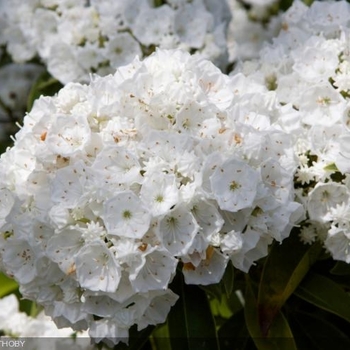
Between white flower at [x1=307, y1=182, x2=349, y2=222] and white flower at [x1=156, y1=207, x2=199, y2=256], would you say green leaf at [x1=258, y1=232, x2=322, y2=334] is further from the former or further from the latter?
white flower at [x1=156, y1=207, x2=199, y2=256]

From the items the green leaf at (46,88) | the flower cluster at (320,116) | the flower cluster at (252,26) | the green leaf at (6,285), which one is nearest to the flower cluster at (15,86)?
the green leaf at (46,88)

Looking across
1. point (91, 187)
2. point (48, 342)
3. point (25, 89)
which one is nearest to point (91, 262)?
point (91, 187)

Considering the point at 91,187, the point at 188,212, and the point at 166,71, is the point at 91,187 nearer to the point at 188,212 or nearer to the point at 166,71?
the point at 188,212

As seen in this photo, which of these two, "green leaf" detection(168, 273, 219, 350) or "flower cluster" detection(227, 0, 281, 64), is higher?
"green leaf" detection(168, 273, 219, 350)

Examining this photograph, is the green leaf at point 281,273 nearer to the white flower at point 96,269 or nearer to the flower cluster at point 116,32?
the white flower at point 96,269

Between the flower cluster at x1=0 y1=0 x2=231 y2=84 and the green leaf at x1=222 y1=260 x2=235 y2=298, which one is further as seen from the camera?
the flower cluster at x1=0 y1=0 x2=231 y2=84

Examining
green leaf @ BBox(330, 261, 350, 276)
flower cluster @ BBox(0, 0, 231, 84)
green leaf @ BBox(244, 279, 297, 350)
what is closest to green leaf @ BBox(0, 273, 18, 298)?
flower cluster @ BBox(0, 0, 231, 84)

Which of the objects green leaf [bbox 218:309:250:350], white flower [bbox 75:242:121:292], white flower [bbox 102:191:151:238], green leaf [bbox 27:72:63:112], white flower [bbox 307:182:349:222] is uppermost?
white flower [bbox 102:191:151:238]
